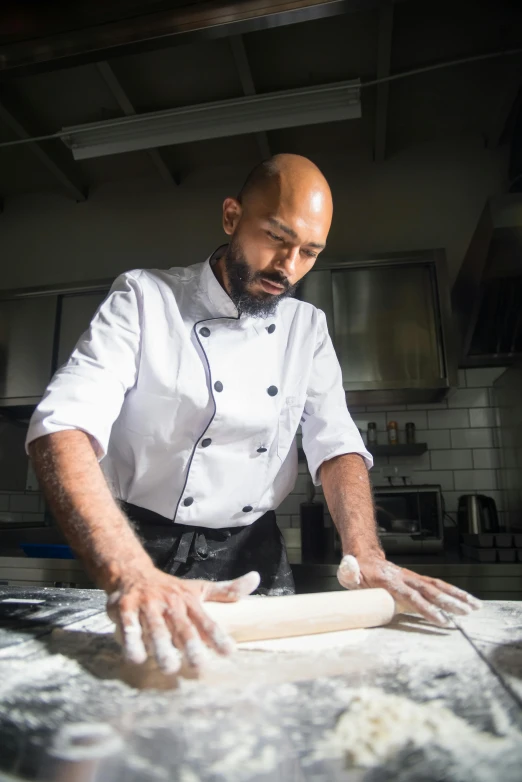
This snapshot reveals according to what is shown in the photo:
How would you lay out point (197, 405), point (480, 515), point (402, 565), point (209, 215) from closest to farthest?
point (197, 405) < point (402, 565) < point (480, 515) < point (209, 215)

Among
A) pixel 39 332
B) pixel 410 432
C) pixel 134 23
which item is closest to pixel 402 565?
pixel 410 432

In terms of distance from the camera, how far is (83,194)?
3.43m

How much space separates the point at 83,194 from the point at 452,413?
2.49 m

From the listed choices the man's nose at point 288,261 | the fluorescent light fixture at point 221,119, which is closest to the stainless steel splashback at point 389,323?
the fluorescent light fixture at point 221,119

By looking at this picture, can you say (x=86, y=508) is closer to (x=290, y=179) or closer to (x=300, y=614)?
(x=300, y=614)

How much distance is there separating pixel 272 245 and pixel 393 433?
5.50ft

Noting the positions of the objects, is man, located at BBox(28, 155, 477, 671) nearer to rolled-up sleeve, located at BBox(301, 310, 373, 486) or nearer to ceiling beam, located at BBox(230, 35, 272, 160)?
rolled-up sleeve, located at BBox(301, 310, 373, 486)

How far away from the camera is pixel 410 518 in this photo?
7.45 feet

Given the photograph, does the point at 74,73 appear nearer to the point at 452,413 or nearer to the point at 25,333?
the point at 25,333

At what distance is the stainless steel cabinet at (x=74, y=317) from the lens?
2951 mm

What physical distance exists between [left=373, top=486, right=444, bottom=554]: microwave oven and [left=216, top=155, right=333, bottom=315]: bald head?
126 centimetres

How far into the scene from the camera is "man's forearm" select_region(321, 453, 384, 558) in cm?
105

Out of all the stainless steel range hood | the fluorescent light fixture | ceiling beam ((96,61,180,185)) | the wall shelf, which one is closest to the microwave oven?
the wall shelf

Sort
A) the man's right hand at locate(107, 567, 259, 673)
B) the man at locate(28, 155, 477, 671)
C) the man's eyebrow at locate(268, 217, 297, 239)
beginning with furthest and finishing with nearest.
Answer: the man's eyebrow at locate(268, 217, 297, 239) < the man at locate(28, 155, 477, 671) < the man's right hand at locate(107, 567, 259, 673)
